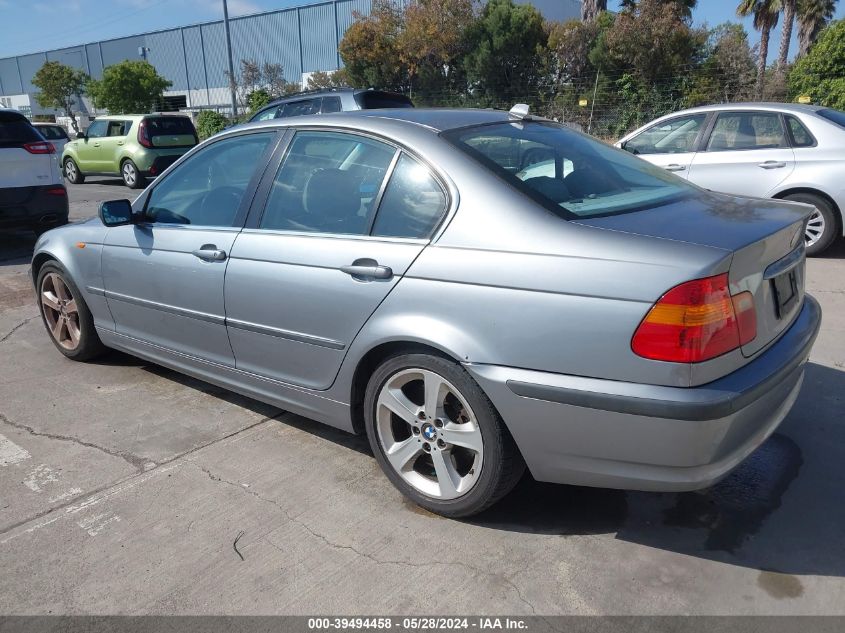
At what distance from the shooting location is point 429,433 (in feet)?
9.25

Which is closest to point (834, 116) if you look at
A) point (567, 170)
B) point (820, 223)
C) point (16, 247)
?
point (820, 223)

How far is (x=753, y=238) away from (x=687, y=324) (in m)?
0.49

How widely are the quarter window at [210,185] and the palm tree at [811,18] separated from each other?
34632 millimetres

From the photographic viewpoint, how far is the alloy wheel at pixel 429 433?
270 centimetres

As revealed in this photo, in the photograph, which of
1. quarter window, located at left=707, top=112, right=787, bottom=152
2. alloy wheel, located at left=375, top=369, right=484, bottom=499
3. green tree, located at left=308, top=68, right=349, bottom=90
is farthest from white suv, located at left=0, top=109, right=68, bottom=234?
green tree, located at left=308, top=68, right=349, bottom=90

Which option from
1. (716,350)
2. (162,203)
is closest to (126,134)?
(162,203)

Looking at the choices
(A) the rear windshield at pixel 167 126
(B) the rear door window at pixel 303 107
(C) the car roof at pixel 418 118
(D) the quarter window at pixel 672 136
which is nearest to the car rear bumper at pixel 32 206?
(B) the rear door window at pixel 303 107

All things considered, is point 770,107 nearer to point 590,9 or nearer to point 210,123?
point 590,9

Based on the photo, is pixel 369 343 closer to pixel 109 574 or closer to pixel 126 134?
pixel 109 574

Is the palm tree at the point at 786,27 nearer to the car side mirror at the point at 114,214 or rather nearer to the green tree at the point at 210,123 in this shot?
the green tree at the point at 210,123

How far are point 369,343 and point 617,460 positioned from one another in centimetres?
109

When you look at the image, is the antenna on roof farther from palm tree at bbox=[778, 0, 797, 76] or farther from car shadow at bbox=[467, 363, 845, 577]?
palm tree at bbox=[778, 0, 797, 76]

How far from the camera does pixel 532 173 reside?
2.90 metres

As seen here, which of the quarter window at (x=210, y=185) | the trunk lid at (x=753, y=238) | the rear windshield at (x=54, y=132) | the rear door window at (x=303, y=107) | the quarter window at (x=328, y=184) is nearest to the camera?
the trunk lid at (x=753, y=238)
